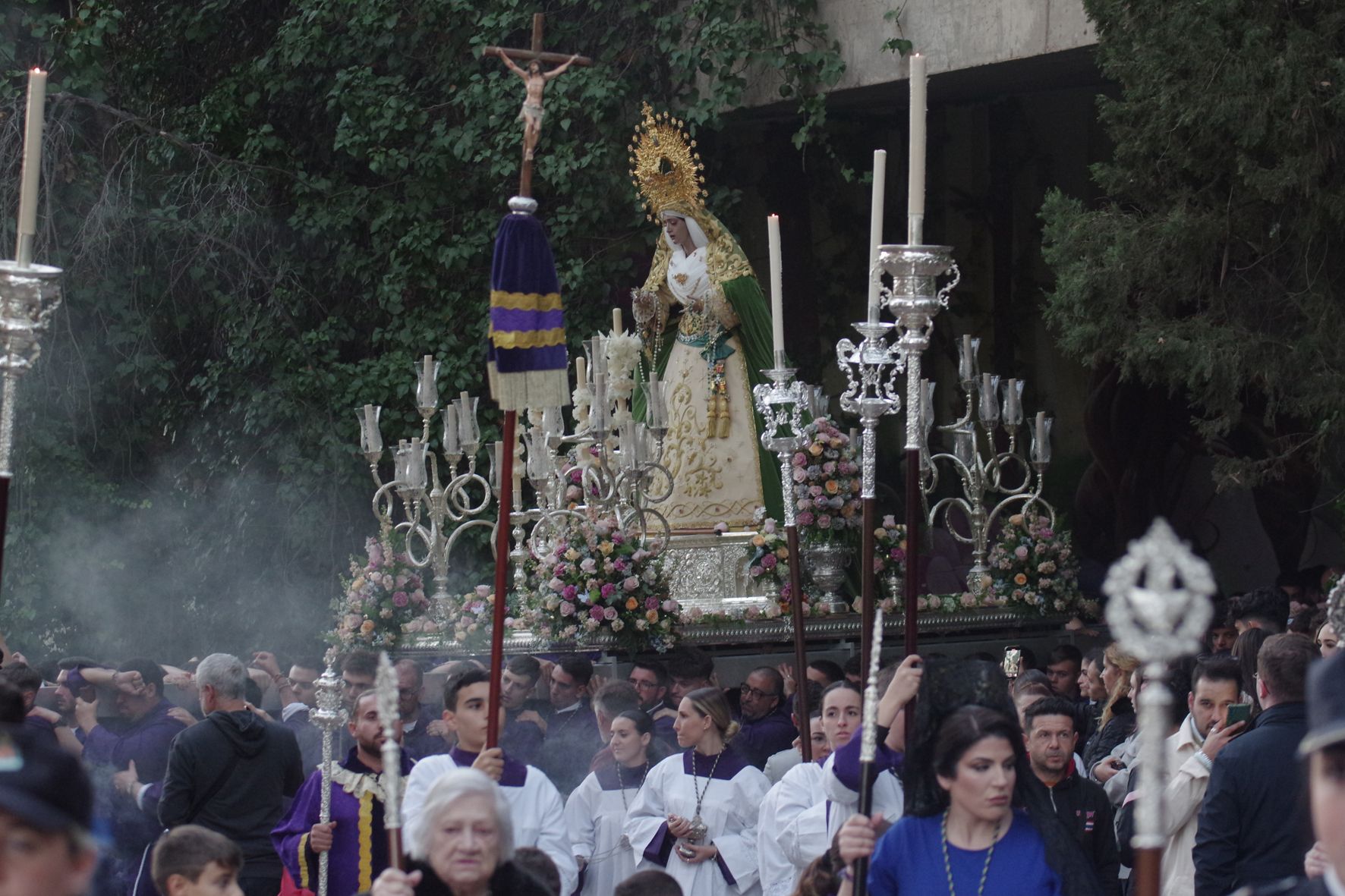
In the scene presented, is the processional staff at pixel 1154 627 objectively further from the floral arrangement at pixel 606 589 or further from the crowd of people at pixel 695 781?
the floral arrangement at pixel 606 589

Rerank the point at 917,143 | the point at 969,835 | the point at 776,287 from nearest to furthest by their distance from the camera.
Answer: the point at 969,835 < the point at 917,143 < the point at 776,287

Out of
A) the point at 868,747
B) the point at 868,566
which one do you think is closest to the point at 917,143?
the point at 868,566

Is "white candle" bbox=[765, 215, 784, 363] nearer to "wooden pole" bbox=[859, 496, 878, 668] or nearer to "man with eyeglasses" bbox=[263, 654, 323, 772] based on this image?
"wooden pole" bbox=[859, 496, 878, 668]

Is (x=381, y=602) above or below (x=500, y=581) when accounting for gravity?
below

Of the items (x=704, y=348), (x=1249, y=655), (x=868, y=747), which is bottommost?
(x=868, y=747)

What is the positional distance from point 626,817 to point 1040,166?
10.9 m

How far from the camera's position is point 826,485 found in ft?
34.1

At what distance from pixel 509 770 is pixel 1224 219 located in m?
5.44

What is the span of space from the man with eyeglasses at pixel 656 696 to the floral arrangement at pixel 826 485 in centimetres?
156

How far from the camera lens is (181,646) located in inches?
602

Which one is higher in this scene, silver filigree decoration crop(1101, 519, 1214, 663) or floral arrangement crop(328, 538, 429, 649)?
silver filigree decoration crop(1101, 519, 1214, 663)

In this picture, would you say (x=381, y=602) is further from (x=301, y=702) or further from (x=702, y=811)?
(x=702, y=811)

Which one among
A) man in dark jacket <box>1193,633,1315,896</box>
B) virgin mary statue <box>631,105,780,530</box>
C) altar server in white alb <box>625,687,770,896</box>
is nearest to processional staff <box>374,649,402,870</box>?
man in dark jacket <box>1193,633,1315,896</box>

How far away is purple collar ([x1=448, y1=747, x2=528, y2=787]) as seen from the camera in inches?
234
